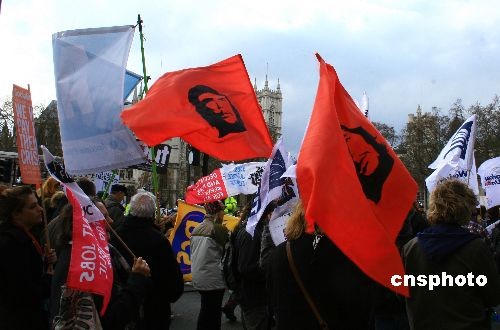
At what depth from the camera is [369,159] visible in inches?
139

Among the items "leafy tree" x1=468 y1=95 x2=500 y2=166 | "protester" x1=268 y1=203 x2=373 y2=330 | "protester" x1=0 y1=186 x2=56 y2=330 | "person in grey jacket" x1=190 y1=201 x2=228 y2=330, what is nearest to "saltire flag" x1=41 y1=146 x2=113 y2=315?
"protester" x1=0 y1=186 x2=56 y2=330

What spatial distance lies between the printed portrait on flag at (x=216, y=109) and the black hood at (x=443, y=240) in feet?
9.41

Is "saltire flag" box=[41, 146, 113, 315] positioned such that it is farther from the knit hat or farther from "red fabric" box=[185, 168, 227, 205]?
"red fabric" box=[185, 168, 227, 205]

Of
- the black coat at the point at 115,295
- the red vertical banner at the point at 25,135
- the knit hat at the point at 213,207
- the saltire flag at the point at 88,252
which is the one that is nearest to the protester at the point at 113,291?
the black coat at the point at 115,295

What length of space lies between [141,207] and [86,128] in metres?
1.24

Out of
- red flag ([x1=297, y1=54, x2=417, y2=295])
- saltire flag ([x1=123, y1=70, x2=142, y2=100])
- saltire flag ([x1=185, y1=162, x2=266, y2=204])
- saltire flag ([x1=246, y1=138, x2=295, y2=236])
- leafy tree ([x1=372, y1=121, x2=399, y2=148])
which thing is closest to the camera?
red flag ([x1=297, y1=54, x2=417, y2=295])

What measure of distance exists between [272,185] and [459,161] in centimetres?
385

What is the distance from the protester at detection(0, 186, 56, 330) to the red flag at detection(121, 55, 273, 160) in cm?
183

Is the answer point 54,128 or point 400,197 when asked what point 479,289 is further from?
point 54,128

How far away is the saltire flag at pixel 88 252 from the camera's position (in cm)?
344

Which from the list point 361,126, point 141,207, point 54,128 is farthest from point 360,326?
point 54,128

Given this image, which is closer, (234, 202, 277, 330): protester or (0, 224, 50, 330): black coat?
(0, 224, 50, 330): black coat

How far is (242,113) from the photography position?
21.2ft

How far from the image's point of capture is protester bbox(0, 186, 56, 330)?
4047 millimetres
